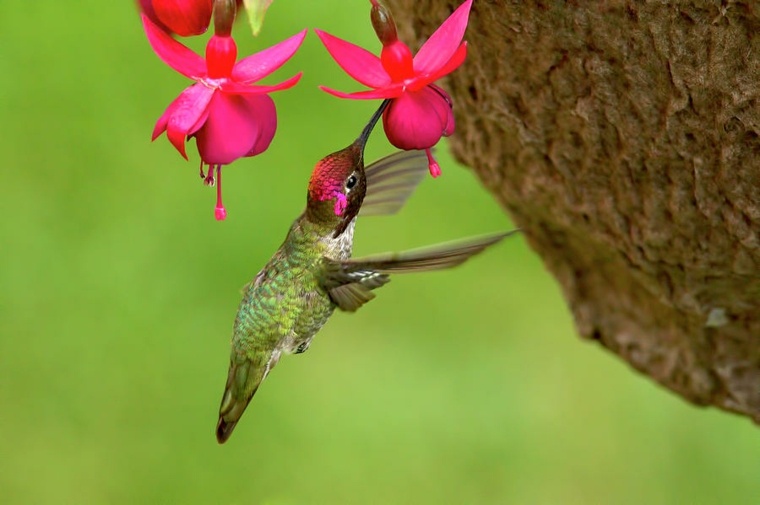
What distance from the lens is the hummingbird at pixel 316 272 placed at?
91 cm

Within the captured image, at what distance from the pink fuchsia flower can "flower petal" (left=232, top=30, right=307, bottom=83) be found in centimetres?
2

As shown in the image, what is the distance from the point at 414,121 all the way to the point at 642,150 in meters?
0.26

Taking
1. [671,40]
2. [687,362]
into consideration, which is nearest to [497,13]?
[671,40]

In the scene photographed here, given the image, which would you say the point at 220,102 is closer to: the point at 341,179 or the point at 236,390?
the point at 341,179

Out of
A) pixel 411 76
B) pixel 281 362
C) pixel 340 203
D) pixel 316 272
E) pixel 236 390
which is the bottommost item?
pixel 281 362

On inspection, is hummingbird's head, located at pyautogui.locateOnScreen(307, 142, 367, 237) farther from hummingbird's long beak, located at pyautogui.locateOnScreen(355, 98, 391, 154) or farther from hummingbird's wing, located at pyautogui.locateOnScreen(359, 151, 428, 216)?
hummingbird's wing, located at pyautogui.locateOnScreen(359, 151, 428, 216)

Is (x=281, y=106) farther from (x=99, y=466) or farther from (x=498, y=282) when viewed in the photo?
(x=99, y=466)

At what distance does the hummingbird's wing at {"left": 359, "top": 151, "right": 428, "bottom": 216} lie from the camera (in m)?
1.06

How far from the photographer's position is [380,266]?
0.86 meters

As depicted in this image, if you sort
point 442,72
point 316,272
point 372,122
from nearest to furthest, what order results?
point 442,72 → point 372,122 → point 316,272

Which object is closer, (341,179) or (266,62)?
(266,62)

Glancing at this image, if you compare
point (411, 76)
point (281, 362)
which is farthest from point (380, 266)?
point (281, 362)

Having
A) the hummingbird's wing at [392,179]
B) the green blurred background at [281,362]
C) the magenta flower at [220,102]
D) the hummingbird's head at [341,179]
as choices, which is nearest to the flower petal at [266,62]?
the magenta flower at [220,102]

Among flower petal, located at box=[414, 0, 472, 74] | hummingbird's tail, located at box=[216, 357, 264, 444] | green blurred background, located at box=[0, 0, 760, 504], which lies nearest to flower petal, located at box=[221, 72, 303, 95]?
flower petal, located at box=[414, 0, 472, 74]
